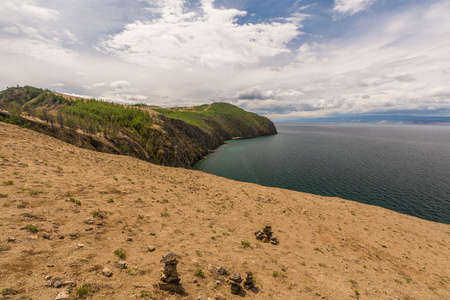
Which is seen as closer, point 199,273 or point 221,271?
point 199,273

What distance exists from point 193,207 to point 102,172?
55.0 feet

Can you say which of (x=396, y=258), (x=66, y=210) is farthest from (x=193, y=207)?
(x=396, y=258)

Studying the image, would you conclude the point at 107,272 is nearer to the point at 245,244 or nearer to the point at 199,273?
the point at 199,273

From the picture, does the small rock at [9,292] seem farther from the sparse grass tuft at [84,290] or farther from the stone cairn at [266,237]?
the stone cairn at [266,237]

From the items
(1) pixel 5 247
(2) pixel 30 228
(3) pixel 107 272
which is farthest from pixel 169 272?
(2) pixel 30 228

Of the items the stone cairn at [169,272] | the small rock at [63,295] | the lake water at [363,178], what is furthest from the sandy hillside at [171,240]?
the lake water at [363,178]

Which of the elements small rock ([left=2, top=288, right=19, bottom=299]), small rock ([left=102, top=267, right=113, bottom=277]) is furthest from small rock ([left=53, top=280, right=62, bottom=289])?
small rock ([left=102, top=267, right=113, bottom=277])

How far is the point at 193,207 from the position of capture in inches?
1075

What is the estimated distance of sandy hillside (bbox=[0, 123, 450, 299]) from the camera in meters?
10.9

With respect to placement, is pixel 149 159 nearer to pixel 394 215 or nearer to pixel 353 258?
pixel 353 258

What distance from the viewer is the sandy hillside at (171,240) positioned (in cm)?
1089

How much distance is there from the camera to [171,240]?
1731cm

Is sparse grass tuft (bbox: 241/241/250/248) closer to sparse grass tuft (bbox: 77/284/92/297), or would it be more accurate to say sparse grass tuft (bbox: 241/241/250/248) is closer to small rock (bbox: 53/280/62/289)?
sparse grass tuft (bbox: 77/284/92/297)

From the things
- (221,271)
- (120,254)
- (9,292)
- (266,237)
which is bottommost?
(266,237)
